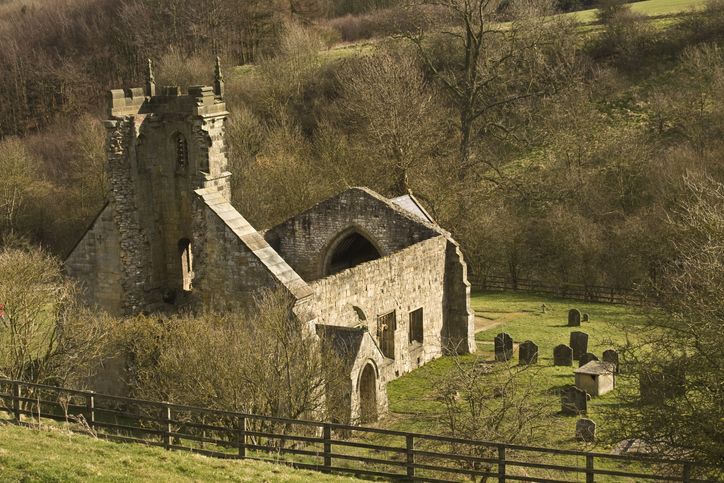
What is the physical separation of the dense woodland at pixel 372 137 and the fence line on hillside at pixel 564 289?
80 centimetres

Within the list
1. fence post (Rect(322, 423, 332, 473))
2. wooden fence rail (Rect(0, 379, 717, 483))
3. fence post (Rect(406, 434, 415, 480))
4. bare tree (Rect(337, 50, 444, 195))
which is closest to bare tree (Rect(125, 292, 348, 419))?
wooden fence rail (Rect(0, 379, 717, 483))

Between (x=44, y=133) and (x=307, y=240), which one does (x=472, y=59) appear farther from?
(x=44, y=133)

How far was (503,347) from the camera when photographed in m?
37.1

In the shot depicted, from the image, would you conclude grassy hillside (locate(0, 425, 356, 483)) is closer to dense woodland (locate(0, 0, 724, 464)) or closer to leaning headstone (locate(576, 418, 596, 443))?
dense woodland (locate(0, 0, 724, 464))

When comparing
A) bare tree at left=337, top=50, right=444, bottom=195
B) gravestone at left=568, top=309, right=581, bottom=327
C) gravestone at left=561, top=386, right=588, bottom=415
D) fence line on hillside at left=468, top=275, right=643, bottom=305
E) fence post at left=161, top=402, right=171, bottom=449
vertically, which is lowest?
gravestone at left=561, top=386, right=588, bottom=415

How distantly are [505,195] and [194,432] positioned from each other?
38.3 m

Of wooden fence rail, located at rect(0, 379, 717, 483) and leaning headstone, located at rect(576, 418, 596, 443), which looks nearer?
wooden fence rail, located at rect(0, 379, 717, 483)

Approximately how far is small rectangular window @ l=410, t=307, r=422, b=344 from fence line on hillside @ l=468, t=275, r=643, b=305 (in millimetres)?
13774

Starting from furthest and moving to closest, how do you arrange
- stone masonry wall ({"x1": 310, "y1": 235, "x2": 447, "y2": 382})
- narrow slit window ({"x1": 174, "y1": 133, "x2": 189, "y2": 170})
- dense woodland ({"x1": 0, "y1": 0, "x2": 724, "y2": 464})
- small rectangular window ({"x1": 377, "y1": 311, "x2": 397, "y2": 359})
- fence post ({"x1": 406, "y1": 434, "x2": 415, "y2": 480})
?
small rectangular window ({"x1": 377, "y1": 311, "x2": 397, "y2": 359}) < stone masonry wall ({"x1": 310, "y1": 235, "x2": 447, "y2": 382}) < narrow slit window ({"x1": 174, "y1": 133, "x2": 189, "y2": 170}) < dense woodland ({"x1": 0, "y1": 0, "x2": 724, "y2": 464}) < fence post ({"x1": 406, "y1": 434, "x2": 415, "y2": 480})

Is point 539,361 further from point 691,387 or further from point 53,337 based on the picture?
point 53,337

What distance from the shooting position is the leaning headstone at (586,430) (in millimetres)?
28500

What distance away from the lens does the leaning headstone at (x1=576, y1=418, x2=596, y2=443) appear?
2850cm

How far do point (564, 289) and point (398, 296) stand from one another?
1702 cm

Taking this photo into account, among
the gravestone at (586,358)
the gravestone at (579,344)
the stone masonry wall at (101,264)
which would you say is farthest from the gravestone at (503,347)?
the stone masonry wall at (101,264)
